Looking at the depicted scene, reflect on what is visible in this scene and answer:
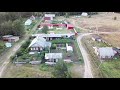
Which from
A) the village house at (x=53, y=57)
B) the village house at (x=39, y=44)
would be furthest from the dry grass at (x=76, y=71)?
the village house at (x=39, y=44)

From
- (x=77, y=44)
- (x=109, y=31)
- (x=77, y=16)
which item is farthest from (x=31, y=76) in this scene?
(x=109, y=31)

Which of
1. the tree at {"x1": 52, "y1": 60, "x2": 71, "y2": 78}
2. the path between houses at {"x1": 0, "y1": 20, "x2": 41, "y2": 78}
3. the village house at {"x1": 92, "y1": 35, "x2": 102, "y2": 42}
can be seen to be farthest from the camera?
the village house at {"x1": 92, "y1": 35, "x2": 102, "y2": 42}

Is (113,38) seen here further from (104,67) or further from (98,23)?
(104,67)

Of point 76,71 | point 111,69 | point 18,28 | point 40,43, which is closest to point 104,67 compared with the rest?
point 111,69

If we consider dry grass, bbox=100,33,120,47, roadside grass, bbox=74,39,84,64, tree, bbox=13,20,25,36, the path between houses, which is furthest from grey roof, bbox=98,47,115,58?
tree, bbox=13,20,25,36

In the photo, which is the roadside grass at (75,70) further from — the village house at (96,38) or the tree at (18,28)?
the tree at (18,28)

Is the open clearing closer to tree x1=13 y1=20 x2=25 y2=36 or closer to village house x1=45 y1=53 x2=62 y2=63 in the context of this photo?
village house x1=45 y1=53 x2=62 y2=63
